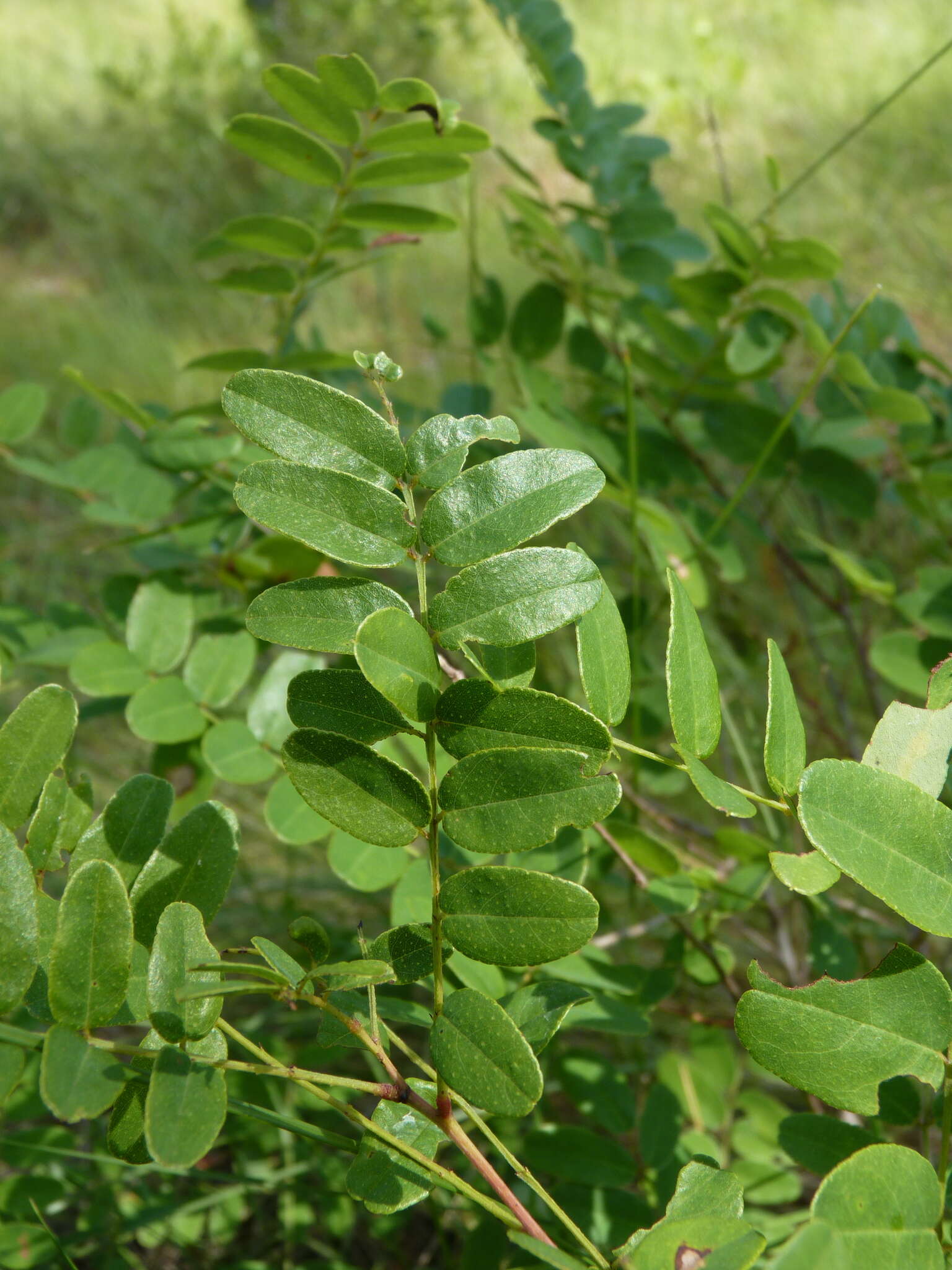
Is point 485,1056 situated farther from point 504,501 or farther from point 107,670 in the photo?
point 107,670

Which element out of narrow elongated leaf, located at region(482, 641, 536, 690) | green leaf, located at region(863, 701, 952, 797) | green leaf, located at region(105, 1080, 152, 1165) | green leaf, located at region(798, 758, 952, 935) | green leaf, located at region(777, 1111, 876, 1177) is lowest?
green leaf, located at region(105, 1080, 152, 1165)

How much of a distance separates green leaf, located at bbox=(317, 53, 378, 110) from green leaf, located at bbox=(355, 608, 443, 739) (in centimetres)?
49

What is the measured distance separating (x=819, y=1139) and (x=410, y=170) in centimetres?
72

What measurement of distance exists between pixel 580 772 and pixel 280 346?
610 millimetres

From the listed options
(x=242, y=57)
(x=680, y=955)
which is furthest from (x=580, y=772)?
(x=242, y=57)

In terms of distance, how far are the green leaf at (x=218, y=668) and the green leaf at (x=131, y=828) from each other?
0.30m

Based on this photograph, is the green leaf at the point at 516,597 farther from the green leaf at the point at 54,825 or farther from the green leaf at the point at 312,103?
the green leaf at the point at 312,103

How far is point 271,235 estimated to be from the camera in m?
0.85

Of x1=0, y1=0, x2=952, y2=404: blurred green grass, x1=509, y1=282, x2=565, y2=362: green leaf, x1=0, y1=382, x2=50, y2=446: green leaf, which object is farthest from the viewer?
x1=0, y1=0, x2=952, y2=404: blurred green grass

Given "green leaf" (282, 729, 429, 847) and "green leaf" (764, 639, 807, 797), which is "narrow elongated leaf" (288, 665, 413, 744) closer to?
"green leaf" (282, 729, 429, 847)

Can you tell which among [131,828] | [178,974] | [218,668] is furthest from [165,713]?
[178,974]

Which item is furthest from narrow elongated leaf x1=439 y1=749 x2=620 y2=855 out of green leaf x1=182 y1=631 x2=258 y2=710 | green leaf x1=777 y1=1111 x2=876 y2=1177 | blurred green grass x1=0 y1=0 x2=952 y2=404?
blurred green grass x1=0 y1=0 x2=952 y2=404

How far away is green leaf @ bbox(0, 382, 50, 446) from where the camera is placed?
934mm

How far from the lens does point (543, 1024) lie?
47 centimetres
